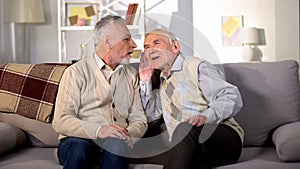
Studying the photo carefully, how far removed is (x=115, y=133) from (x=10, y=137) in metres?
0.56

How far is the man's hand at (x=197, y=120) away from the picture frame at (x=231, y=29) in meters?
3.08

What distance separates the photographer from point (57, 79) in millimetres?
2600

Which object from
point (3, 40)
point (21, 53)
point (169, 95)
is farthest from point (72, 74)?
point (21, 53)

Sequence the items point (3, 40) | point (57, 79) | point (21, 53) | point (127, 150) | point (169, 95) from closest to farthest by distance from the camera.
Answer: point (127, 150) < point (169, 95) < point (57, 79) < point (3, 40) < point (21, 53)

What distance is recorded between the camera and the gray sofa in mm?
2330

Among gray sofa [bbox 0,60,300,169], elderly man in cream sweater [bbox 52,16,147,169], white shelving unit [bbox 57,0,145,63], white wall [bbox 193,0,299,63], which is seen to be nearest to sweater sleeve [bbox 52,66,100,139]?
elderly man in cream sweater [bbox 52,16,147,169]

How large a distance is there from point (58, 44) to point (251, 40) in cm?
195

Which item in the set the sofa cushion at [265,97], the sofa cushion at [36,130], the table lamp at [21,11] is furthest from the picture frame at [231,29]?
the sofa cushion at [36,130]

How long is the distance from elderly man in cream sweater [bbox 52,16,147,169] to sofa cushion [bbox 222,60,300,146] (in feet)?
1.72

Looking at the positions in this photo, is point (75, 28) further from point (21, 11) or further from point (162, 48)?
point (162, 48)

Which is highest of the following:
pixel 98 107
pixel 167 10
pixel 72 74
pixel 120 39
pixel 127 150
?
pixel 167 10

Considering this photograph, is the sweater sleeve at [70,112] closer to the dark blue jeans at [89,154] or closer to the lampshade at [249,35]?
the dark blue jeans at [89,154]

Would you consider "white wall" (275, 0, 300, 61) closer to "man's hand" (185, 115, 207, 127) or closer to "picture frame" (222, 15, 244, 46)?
"picture frame" (222, 15, 244, 46)

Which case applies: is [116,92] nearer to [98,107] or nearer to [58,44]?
[98,107]
